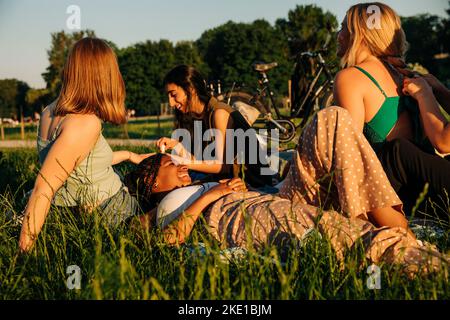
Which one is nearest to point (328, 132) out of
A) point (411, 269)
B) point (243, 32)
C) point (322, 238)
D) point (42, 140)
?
point (322, 238)

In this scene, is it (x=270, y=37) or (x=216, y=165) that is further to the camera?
(x=270, y=37)

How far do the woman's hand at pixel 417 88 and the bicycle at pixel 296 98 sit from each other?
6187 millimetres

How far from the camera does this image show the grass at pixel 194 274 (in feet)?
6.31

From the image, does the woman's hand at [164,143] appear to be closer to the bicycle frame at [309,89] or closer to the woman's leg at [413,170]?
the woman's leg at [413,170]

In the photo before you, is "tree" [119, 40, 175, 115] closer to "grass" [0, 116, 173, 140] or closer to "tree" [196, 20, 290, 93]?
"tree" [196, 20, 290, 93]

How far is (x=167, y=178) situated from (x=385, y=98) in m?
1.52

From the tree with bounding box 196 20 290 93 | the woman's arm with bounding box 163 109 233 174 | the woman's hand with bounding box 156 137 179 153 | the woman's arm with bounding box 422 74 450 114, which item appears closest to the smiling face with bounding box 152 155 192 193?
the woman's hand with bounding box 156 137 179 153

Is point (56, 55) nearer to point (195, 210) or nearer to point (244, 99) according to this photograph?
point (244, 99)

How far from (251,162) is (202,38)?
213 feet

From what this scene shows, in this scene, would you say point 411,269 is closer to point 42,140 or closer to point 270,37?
point 42,140

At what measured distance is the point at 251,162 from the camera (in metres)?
4.79

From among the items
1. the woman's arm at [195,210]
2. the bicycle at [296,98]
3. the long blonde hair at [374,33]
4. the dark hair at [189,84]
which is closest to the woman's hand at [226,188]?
the woman's arm at [195,210]

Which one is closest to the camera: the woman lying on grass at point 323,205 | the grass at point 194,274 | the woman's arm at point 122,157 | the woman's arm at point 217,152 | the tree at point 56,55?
the grass at point 194,274

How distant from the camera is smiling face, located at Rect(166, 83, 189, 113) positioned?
4820 millimetres
